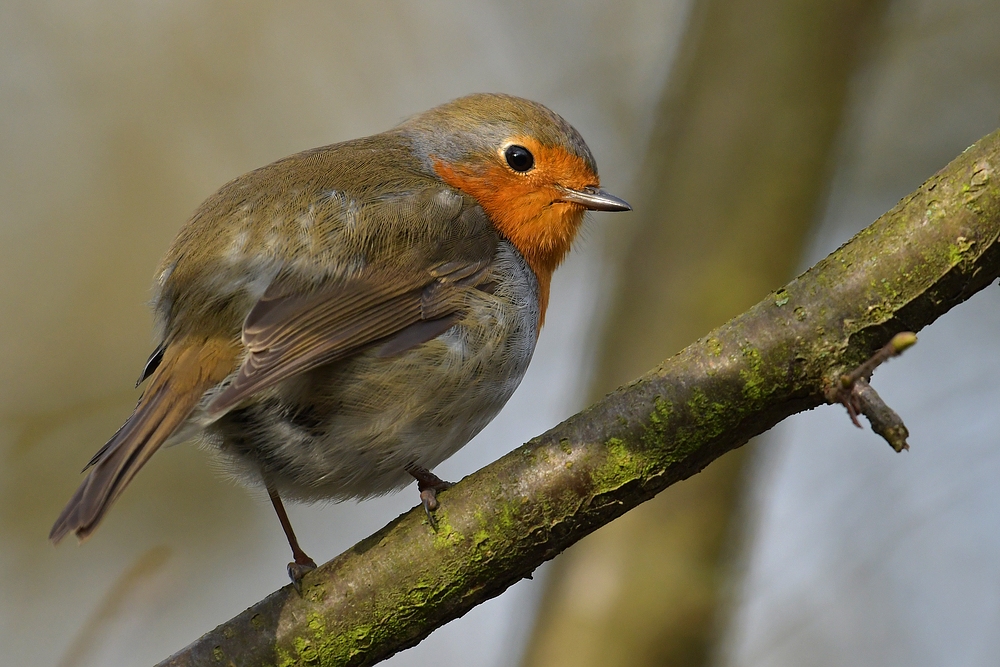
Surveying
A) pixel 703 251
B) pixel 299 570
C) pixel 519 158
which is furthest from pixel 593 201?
pixel 299 570

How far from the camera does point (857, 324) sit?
244cm

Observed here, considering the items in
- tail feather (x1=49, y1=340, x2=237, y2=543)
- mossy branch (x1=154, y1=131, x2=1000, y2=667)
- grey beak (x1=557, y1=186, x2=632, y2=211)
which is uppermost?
grey beak (x1=557, y1=186, x2=632, y2=211)

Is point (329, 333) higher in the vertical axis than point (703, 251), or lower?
lower

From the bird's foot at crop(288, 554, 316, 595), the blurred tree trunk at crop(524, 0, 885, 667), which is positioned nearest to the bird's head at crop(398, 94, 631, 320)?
the blurred tree trunk at crop(524, 0, 885, 667)

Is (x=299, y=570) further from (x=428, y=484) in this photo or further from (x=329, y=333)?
(x=329, y=333)

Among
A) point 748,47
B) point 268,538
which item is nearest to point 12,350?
point 268,538

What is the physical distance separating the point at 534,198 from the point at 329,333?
144 cm

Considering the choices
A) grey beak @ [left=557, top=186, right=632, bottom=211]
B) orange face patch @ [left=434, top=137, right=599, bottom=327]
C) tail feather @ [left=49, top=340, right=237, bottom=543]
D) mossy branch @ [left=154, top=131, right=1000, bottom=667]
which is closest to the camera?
mossy branch @ [left=154, top=131, right=1000, bottom=667]

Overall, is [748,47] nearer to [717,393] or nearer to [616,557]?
[616,557]

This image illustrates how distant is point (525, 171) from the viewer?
438 cm

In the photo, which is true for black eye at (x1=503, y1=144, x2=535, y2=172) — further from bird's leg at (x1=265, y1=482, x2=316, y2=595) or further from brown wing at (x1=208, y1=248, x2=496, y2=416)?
bird's leg at (x1=265, y1=482, x2=316, y2=595)

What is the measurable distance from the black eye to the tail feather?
1733mm

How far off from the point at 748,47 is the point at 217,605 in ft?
16.4

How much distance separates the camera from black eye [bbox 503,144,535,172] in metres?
4.38
